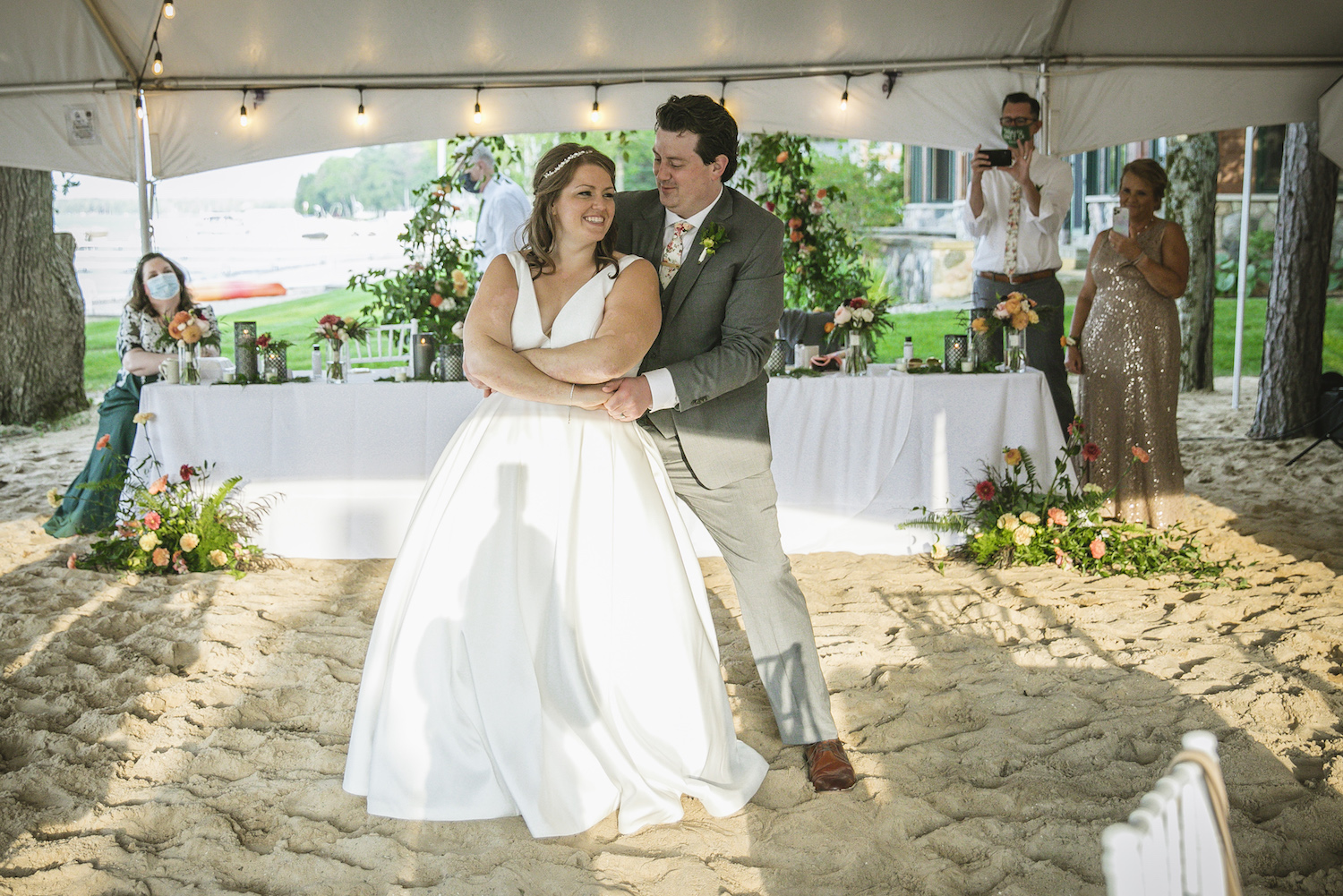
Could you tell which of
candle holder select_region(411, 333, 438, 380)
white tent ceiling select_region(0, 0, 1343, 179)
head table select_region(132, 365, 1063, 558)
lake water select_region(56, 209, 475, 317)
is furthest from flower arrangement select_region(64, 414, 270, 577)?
lake water select_region(56, 209, 475, 317)

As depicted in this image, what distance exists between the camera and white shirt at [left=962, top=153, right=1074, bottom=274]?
19.5 ft

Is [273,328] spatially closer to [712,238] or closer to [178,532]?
[178,532]

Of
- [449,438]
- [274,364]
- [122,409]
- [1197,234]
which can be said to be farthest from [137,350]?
[1197,234]

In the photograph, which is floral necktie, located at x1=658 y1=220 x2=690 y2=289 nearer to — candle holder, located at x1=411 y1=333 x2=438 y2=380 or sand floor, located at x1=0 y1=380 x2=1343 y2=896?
sand floor, located at x1=0 y1=380 x2=1343 y2=896

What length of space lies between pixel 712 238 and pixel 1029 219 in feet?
12.3

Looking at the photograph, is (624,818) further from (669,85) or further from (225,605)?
(669,85)

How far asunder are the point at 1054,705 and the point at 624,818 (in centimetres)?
153

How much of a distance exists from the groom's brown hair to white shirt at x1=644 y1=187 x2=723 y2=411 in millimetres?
119

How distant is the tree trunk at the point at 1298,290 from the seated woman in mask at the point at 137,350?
25.2 ft

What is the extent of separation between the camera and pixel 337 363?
529cm

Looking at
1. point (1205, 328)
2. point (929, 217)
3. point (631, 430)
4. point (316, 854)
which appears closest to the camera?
point (316, 854)

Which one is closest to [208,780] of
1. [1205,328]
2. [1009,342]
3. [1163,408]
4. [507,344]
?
[507,344]

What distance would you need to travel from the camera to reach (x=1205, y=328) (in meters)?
11.3

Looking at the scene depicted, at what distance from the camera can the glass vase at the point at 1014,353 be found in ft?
17.5
